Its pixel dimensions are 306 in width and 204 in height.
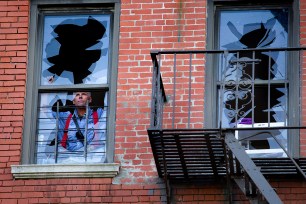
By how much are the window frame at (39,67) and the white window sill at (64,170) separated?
226mm

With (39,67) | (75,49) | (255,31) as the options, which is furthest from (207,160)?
(39,67)

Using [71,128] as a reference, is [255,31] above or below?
above

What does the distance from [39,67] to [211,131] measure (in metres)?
2.95

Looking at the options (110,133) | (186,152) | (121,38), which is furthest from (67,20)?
(186,152)

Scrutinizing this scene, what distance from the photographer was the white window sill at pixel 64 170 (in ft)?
42.5

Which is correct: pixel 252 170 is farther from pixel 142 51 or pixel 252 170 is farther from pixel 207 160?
pixel 142 51

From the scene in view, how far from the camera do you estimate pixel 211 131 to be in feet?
39.0

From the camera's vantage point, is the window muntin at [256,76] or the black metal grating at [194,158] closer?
the black metal grating at [194,158]

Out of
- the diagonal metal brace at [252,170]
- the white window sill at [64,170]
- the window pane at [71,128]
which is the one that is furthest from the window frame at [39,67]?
the diagonal metal brace at [252,170]

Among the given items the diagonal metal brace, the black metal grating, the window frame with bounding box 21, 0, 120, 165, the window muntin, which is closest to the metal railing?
the window muntin

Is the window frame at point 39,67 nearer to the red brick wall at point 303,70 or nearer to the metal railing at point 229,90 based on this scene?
the metal railing at point 229,90

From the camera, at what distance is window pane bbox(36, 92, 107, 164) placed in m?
13.4

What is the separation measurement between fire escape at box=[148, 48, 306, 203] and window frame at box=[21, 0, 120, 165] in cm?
68

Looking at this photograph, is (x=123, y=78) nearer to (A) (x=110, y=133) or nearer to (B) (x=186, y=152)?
(A) (x=110, y=133)
